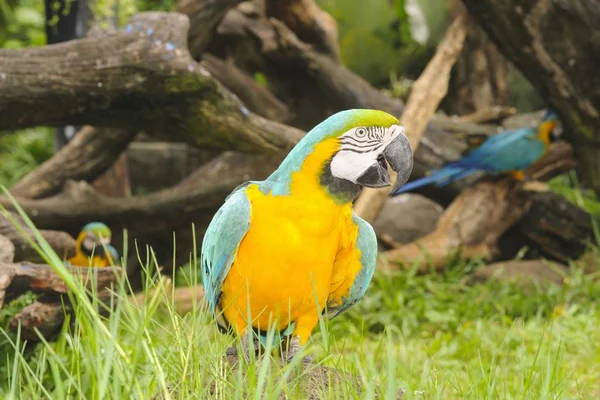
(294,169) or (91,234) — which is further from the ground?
(294,169)

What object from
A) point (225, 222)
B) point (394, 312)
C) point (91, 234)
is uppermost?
point (225, 222)

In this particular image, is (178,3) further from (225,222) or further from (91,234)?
(225,222)

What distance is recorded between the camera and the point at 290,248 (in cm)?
145

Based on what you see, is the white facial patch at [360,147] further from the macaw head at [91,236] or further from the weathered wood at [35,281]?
the macaw head at [91,236]

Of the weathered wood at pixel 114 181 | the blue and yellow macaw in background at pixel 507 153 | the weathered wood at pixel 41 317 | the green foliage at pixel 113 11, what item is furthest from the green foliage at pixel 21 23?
the weathered wood at pixel 41 317

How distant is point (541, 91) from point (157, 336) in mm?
2635

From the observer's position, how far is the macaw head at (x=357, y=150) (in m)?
1.43

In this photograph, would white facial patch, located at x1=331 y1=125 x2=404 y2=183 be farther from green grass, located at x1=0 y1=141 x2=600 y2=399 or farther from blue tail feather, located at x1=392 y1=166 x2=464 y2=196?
blue tail feather, located at x1=392 y1=166 x2=464 y2=196

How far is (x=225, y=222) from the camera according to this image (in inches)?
59.1

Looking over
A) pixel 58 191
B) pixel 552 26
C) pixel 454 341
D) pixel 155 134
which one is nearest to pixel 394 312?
pixel 454 341

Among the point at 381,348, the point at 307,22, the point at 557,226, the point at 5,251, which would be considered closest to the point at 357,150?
the point at 381,348

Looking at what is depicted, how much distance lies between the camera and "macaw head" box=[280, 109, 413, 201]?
4.69ft

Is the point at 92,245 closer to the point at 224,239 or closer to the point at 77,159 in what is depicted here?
the point at 77,159

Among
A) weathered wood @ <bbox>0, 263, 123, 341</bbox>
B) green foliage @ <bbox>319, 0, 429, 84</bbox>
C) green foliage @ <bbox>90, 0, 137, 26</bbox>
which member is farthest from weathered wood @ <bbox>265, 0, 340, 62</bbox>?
green foliage @ <bbox>319, 0, 429, 84</bbox>
